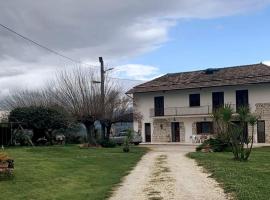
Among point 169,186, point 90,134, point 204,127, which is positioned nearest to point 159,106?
point 204,127

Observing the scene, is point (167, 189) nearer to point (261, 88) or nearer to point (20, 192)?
point (20, 192)

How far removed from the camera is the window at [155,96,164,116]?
58.5 meters

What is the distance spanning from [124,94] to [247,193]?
44.7 m

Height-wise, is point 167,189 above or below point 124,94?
below

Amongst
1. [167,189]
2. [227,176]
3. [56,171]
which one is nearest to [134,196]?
[167,189]

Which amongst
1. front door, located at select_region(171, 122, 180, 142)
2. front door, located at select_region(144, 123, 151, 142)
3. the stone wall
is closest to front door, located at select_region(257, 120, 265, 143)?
the stone wall

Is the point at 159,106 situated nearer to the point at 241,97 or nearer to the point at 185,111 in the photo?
the point at 185,111

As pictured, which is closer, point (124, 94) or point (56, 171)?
point (56, 171)

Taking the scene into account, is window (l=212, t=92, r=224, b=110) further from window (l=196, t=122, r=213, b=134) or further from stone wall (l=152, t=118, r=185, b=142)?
stone wall (l=152, t=118, r=185, b=142)

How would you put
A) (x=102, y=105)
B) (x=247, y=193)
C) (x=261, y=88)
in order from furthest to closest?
(x=261, y=88)
(x=102, y=105)
(x=247, y=193)

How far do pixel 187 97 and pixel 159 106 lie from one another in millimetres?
3892

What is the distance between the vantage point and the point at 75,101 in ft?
144

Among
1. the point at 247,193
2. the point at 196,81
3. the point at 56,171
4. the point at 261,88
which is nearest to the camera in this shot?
the point at 247,193

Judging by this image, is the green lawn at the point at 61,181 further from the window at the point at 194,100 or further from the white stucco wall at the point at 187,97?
the window at the point at 194,100
